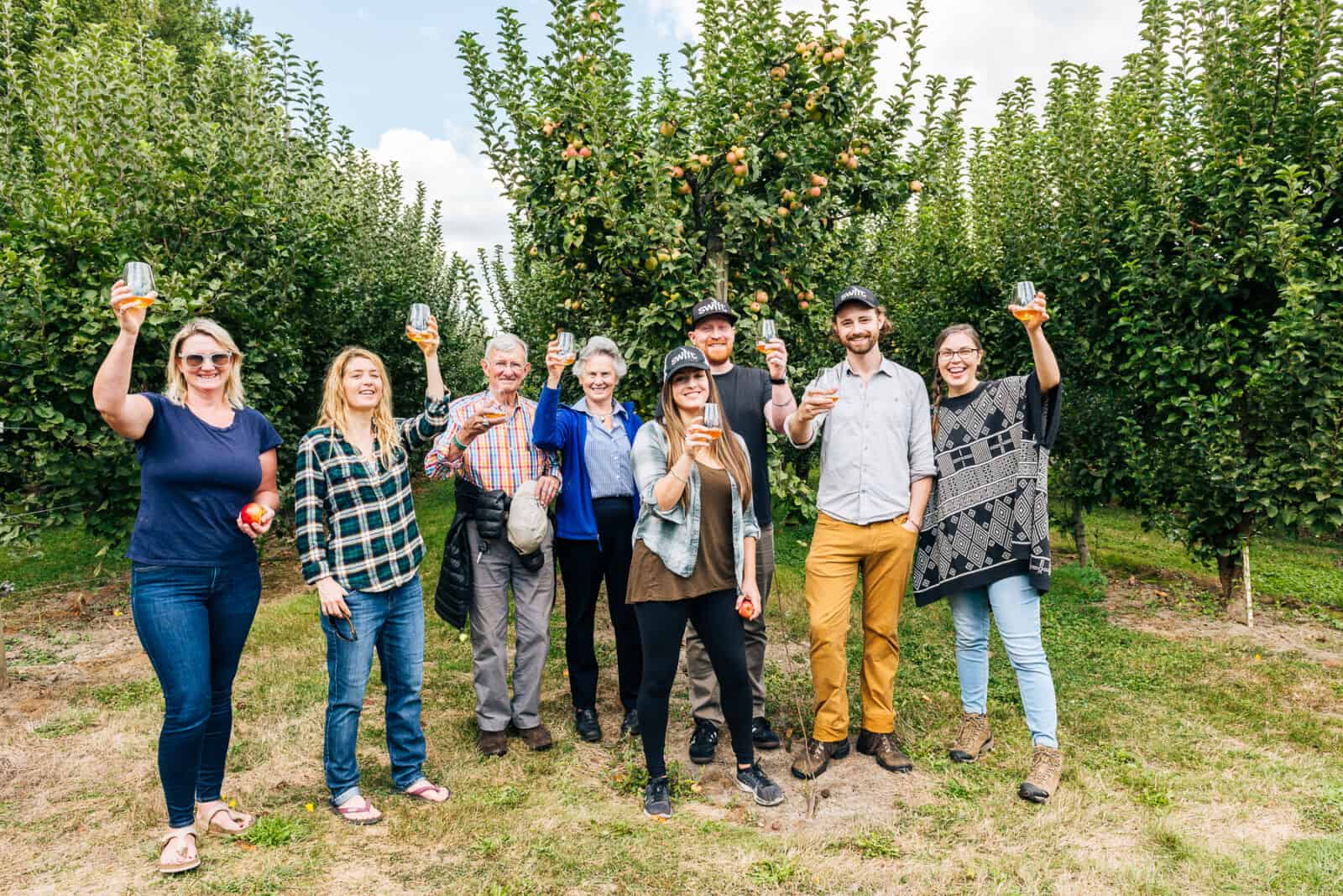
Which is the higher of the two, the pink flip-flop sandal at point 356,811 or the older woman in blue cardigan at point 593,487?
the older woman in blue cardigan at point 593,487

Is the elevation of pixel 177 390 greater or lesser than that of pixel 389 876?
greater

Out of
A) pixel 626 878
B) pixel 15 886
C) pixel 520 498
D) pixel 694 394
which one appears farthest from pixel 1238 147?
pixel 15 886

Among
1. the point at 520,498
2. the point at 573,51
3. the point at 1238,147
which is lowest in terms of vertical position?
the point at 520,498

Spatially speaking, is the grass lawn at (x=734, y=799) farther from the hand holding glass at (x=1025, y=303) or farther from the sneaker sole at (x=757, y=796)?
the hand holding glass at (x=1025, y=303)

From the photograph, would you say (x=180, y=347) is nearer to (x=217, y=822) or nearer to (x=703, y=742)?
(x=217, y=822)

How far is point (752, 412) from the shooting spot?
4.18m

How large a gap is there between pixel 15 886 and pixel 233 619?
1290 millimetres

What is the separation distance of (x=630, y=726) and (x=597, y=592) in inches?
34.7

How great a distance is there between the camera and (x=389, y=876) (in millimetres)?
3174

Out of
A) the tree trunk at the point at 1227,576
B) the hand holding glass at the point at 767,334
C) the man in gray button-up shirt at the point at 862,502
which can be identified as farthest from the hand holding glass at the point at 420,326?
the tree trunk at the point at 1227,576

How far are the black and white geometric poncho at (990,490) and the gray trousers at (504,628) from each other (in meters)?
2.08

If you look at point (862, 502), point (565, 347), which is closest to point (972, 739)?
point (862, 502)

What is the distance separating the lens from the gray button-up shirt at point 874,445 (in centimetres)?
396

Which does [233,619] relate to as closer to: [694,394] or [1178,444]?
[694,394]
